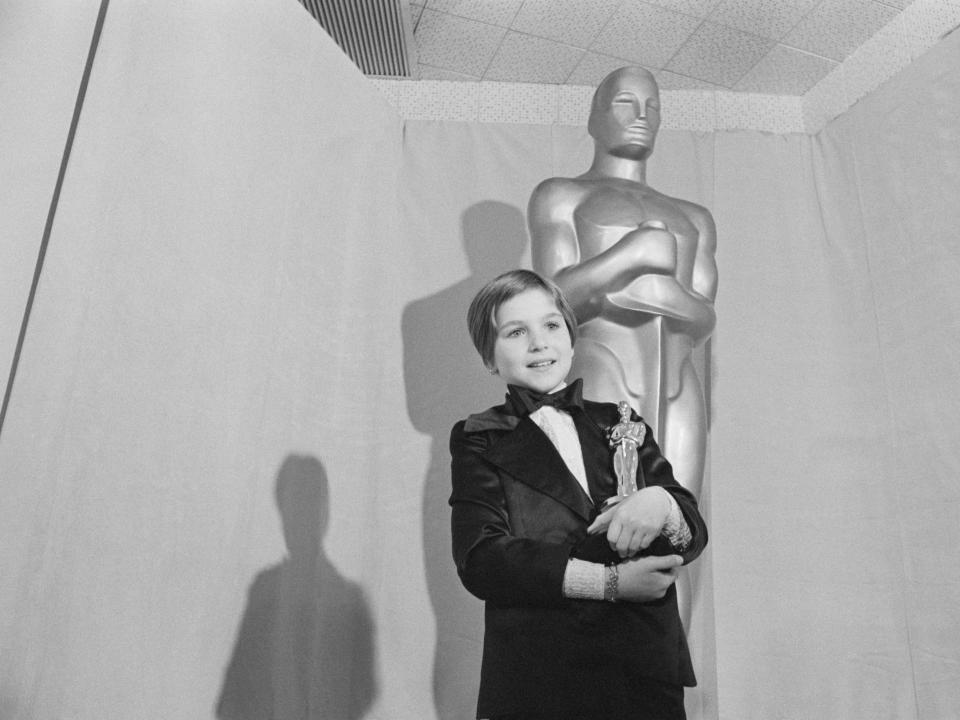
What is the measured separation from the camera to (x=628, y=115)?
8.06 feet

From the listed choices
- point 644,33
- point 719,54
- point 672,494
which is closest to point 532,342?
point 672,494

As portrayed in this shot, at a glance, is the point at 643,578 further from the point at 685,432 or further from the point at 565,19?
the point at 565,19

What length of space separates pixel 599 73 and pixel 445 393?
5.95 ft

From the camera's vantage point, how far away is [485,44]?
377cm

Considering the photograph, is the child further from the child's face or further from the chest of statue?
the chest of statue

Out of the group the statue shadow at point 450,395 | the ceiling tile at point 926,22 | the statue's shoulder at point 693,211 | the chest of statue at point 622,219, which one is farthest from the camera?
the ceiling tile at point 926,22

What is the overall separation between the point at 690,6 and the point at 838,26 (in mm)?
644

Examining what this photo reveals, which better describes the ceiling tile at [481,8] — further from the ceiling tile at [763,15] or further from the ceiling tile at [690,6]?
the ceiling tile at [763,15]

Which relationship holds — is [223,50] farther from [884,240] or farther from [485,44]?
[884,240]

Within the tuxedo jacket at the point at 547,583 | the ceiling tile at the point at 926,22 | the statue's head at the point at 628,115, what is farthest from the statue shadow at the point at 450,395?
the ceiling tile at the point at 926,22

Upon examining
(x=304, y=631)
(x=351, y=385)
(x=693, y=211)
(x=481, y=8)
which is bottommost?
(x=304, y=631)

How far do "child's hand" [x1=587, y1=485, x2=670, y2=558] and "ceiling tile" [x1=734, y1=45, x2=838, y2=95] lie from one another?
3.19 m

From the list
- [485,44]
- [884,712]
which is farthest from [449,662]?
[485,44]

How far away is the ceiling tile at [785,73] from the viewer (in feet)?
12.4
